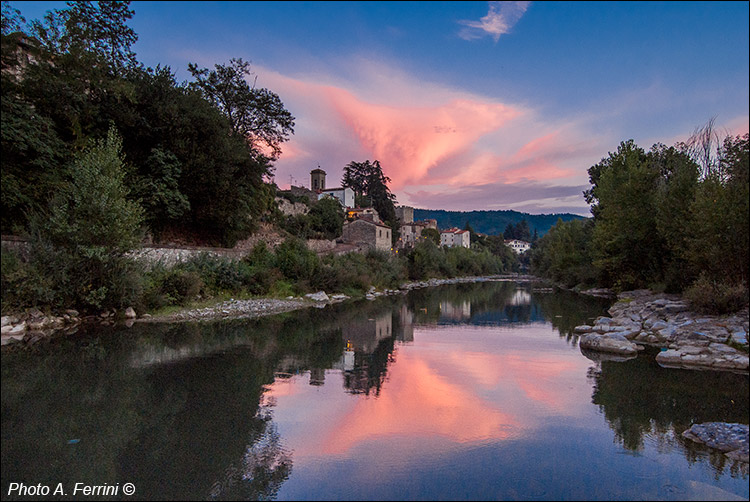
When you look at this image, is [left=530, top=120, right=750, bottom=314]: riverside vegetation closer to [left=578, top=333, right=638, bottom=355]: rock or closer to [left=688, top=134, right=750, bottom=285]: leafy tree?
[left=688, top=134, right=750, bottom=285]: leafy tree

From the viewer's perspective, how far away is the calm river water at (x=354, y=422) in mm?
4316

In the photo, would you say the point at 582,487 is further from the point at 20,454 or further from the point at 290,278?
the point at 290,278

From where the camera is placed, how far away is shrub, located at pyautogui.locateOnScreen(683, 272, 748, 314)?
1168cm

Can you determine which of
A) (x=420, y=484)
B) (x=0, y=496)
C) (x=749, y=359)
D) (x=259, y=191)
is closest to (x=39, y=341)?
(x=0, y=496)

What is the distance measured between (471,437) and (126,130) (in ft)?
65.4

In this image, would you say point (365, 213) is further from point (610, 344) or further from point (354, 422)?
point (354, 422)

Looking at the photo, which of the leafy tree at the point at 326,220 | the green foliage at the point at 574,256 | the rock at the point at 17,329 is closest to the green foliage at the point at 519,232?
the green foliage at the point at 574,256

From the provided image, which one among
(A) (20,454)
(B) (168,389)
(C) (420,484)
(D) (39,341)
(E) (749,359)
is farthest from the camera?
(D) (39,341)

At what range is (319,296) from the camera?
75.7 ft

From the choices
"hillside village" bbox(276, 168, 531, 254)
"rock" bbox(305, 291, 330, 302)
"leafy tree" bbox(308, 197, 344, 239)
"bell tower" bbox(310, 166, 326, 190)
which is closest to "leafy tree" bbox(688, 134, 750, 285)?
"rock" bbox(305, 291, 330, 302)

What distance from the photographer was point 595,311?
66.0 feet

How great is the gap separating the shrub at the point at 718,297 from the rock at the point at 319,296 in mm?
16005

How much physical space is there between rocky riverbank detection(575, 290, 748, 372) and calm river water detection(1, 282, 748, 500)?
0.71 metres

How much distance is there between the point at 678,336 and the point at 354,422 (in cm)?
965
